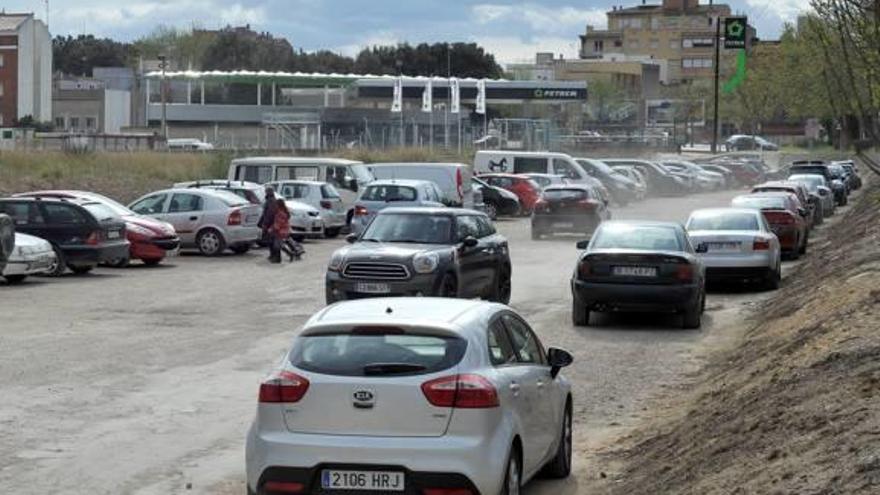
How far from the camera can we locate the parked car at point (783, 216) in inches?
1217

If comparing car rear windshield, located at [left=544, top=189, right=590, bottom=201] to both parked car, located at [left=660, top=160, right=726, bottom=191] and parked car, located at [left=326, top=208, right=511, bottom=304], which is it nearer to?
parked car, located at [left=326, top=208, right=511, bottom=304]

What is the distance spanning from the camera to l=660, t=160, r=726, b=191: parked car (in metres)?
71.9

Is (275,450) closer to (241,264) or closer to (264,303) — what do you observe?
(264,303)

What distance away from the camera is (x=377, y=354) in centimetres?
855

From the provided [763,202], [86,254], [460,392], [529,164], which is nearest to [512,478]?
[460,392]

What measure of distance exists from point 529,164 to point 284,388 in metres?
49.7

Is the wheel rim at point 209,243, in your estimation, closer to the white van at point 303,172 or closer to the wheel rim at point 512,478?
the white van at point 303,172

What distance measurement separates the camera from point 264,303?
23.0 metres

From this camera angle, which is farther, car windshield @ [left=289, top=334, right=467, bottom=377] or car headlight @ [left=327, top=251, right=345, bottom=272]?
car headlight @ [left=327, top=251, right=345, bottom=272]

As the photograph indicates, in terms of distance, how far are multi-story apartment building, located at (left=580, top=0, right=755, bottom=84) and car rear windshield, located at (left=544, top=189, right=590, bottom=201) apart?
132 m

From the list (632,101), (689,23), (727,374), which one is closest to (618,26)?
(689,23)

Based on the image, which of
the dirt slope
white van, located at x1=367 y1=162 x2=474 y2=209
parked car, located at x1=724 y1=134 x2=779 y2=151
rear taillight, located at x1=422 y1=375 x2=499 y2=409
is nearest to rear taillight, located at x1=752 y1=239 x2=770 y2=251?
the dirt slope

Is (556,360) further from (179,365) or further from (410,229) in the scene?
(410,229)

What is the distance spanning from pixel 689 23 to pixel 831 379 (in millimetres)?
175930
